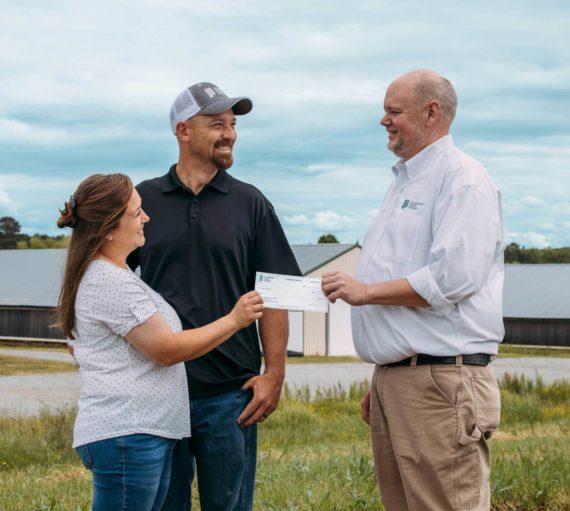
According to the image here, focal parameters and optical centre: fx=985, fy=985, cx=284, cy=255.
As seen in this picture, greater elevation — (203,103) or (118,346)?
(203,103)

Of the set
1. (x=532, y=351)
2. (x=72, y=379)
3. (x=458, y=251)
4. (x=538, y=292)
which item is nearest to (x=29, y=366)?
(x=72, y=379)

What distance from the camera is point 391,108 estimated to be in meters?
4.16

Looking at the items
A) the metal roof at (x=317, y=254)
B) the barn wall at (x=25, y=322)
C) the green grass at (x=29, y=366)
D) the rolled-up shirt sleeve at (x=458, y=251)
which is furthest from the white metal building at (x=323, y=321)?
the rolled-up shirt sleeve at (x=458, y=251)

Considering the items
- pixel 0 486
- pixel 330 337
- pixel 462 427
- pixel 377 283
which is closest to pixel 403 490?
pixel 462 427

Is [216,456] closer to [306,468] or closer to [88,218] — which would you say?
[88,218]

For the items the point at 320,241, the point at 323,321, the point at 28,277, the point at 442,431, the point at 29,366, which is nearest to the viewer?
the point at 442,431

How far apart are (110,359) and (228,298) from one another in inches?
28.0

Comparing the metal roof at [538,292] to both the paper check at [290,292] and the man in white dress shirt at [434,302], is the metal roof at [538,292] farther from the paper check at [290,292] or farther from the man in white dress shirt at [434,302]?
the paper check at [290,292]

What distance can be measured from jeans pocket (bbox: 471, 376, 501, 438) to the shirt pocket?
23.0 inches

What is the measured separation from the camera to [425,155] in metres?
4.17

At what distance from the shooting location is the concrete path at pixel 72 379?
1839 centimetres

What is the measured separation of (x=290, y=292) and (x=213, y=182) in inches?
27.0

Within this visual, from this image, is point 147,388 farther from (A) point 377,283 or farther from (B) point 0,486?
(B) point 0,486

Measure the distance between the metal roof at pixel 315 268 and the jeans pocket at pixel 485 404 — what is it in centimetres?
3738
